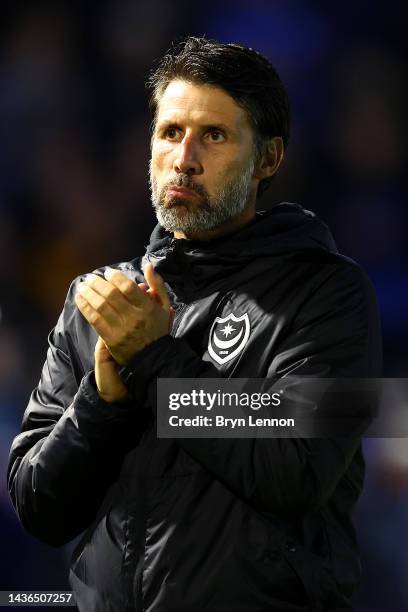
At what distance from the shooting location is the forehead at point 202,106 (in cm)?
148

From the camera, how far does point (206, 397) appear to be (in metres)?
1.27

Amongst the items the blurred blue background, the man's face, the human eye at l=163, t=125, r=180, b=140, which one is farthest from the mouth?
the blurred blue background

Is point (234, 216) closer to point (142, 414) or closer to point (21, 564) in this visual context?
point (142, 414)

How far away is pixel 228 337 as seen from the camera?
1.34m

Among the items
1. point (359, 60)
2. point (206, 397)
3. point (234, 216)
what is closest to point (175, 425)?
point (206, 397)

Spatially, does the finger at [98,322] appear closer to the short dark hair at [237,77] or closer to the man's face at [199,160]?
the man's face at [199,160]

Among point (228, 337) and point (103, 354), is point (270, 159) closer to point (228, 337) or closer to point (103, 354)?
point (228, 337)

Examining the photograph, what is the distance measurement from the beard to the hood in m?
0.03

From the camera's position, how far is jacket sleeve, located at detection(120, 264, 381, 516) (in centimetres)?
121

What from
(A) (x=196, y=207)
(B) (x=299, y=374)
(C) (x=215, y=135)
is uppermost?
(C) (x=215, y=135)

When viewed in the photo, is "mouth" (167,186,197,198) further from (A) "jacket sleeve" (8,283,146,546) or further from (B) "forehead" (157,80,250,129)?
(A) "jacket sleeve" (8,283,146,546)

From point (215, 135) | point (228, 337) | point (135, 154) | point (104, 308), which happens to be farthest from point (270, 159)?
point (135, 154)

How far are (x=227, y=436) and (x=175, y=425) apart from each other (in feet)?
0.23

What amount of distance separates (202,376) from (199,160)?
367 mm
